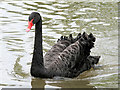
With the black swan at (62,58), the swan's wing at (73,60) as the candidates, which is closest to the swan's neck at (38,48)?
the black swan at (62,58)

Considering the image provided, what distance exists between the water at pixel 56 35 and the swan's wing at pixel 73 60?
0.45 feet

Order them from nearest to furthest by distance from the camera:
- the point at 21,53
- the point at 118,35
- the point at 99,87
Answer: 1. the point at 99,87
2. the point at 21,53
3. the point at 118,35

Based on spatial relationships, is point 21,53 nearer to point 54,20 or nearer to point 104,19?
point 54,20

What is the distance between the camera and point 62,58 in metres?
6.66

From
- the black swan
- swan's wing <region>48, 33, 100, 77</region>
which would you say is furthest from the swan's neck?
swan's wing <region>48, 33, 100, 77</region>

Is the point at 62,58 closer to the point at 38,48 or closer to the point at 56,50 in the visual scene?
the point at 56,50

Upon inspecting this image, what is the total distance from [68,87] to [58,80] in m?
0.28

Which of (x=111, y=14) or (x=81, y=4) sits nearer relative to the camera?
(x=111, y=14)

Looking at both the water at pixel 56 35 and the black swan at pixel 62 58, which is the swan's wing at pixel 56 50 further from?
the water at pixel 56 35

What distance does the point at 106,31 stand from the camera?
8.80 m

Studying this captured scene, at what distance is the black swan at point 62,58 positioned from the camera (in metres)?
6.43

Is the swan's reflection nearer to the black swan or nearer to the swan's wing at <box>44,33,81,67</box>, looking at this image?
the black swan

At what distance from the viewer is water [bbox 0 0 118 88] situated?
6.56 meters

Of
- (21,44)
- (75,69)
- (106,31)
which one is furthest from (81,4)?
(75,69)
